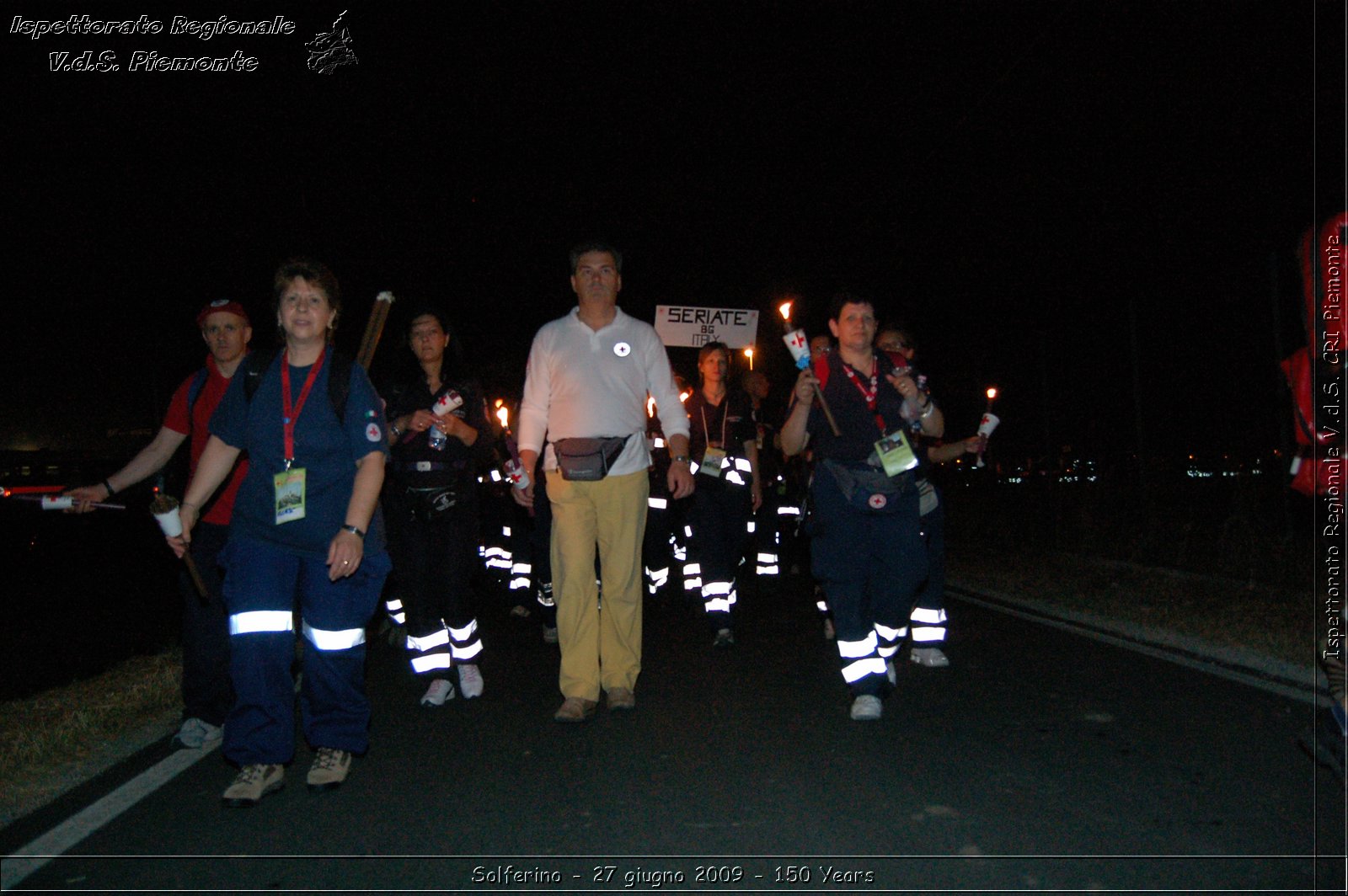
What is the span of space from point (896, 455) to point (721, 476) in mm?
2993

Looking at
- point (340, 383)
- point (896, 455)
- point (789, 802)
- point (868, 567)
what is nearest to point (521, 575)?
point (868, 567)

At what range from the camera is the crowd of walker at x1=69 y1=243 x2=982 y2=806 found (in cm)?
454

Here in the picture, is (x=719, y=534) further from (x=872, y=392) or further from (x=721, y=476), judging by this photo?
(x=872, y=392)

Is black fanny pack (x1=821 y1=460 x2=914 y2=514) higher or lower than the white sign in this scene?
lower

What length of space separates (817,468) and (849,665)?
103cm

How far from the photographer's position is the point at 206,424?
5348 millimetres

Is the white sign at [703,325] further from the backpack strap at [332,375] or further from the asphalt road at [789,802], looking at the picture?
the backpack strap at [332,375]

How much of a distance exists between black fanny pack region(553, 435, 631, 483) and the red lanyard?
1.50m

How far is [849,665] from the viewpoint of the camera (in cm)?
564

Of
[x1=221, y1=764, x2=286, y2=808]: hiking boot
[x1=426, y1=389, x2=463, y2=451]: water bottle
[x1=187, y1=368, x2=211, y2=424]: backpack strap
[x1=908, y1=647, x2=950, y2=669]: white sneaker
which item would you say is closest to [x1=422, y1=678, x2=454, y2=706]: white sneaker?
[x1=426, y1=389, x2=463, y2=451]: water bottle

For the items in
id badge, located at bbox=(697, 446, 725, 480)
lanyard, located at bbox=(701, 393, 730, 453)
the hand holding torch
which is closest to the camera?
the hand holding torch

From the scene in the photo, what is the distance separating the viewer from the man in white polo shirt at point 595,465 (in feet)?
19.4

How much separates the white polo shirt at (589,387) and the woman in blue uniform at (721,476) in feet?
7.23

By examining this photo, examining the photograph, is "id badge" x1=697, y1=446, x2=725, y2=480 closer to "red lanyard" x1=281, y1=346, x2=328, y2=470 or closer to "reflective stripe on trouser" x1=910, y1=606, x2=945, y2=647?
"reflective stripe on trouser" x1=910, y1=606, x2=945, y2=647
